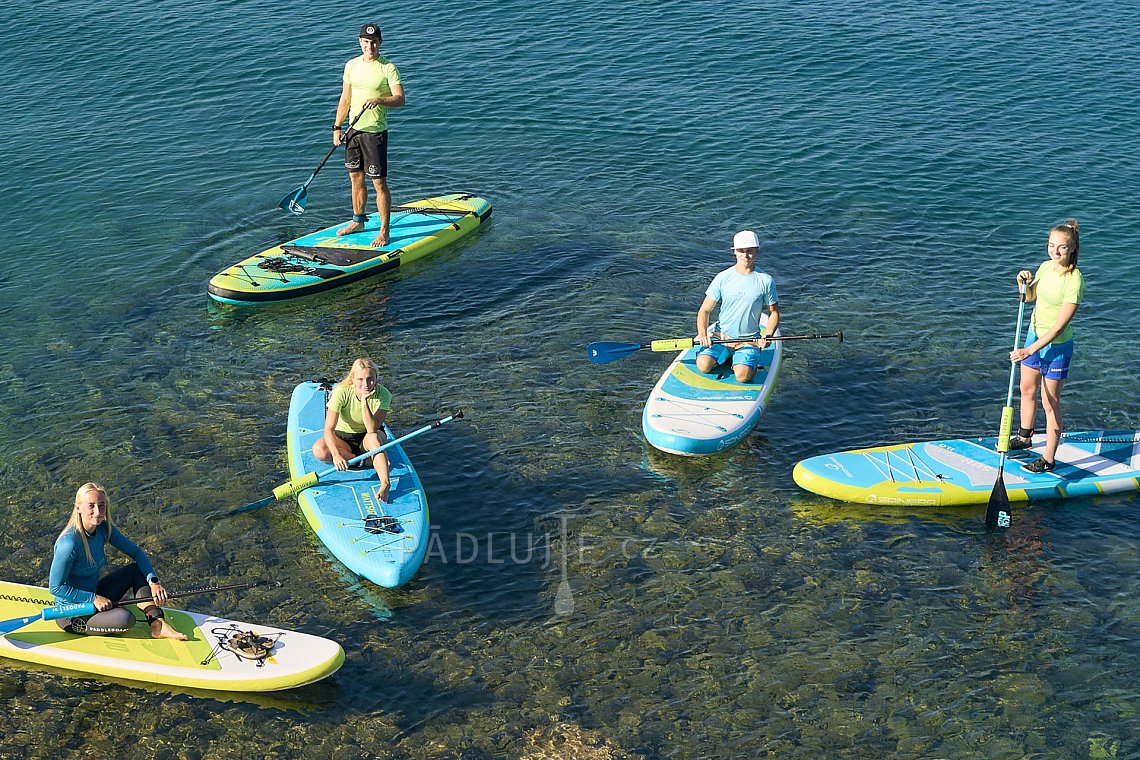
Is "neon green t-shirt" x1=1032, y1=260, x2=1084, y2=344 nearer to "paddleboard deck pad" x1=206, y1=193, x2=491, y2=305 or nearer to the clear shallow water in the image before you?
the clear shallow water

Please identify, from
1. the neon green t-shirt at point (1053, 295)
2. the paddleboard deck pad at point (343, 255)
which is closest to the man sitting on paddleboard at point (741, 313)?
the neon green t-shirt at point (1053, 295)

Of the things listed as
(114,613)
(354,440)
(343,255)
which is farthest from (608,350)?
(114,613)

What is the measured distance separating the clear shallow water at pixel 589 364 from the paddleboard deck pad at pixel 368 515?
0.35 m

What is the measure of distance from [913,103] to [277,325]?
47.6ft

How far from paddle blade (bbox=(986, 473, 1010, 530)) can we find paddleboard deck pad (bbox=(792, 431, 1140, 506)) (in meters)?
0.29

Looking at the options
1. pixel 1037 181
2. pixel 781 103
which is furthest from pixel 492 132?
pixel 1037 181

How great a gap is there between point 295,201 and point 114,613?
10242 millimetres

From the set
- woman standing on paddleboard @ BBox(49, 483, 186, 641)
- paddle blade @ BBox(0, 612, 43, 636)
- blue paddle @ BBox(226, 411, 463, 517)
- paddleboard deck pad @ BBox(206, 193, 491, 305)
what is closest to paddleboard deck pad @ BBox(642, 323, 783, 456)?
blue paddle @ BBox(226, 411, 463, 517)

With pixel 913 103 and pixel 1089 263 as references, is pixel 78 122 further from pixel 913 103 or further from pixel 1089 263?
pixel 1089 263

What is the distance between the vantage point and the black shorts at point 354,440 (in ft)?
40.2

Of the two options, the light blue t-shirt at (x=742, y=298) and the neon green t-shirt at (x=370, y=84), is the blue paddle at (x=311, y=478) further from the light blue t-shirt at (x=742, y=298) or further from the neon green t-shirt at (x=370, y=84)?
the neon green t-shirt at (x=370, y=84)

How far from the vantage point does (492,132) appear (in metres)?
23.6

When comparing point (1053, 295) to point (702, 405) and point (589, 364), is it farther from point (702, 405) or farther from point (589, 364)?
point (589, 364)

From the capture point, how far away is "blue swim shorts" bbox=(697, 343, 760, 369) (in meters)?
14.2
